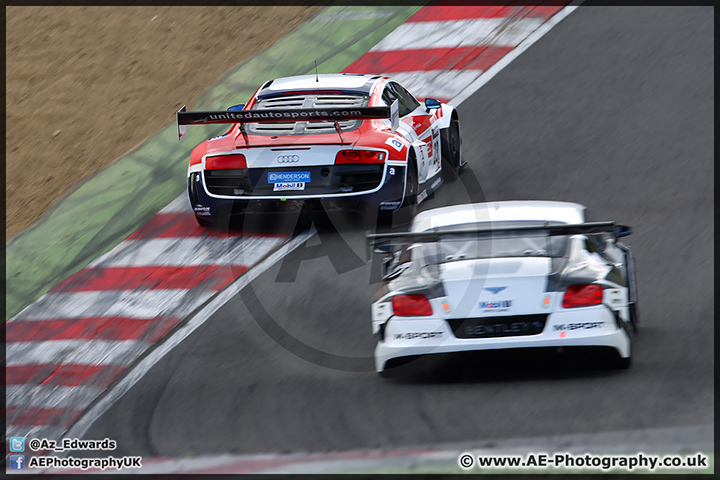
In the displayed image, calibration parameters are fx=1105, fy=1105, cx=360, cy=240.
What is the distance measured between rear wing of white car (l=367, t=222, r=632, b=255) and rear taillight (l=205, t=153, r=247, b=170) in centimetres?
325

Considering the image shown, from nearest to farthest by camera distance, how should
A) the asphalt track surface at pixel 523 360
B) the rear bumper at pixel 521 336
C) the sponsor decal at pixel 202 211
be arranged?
the asphalt track surface at pixel 523 360 < the rear bumper at pixel 521 336 < the sponsor decal at pixel 202 211

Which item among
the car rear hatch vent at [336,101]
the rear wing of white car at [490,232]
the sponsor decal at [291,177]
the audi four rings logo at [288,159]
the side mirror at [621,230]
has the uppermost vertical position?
the car rear hatch vent at [336,101]

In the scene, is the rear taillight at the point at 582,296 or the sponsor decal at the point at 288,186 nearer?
the rear taillight at the point at 582,296

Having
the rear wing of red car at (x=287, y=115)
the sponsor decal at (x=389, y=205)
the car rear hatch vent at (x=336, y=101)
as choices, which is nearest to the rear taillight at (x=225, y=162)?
the rear wing of red car at (x=287, y=115)

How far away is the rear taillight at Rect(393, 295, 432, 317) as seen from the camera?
7.19 meters

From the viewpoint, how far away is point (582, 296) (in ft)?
23.1

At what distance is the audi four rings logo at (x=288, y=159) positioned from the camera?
10.4 m

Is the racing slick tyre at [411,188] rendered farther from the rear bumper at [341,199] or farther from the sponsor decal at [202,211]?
the sponsor decal at [202,211]

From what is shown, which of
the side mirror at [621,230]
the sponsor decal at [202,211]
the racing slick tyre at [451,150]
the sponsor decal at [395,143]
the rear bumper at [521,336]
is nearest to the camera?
the rear bumper at [521,336]

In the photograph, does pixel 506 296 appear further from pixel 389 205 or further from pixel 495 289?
pixel 389 205

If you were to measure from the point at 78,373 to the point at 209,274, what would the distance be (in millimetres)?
1910

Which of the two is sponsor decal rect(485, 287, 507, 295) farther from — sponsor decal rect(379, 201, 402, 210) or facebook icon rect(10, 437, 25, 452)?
sponsor decal rect(379, 201, 402, 210)

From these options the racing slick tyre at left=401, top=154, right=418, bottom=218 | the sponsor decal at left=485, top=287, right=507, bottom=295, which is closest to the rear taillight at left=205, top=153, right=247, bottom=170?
the racing slick tyre at left=401, top=154, right=418, bottom=218

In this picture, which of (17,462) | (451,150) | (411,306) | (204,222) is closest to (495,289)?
(411,306)
